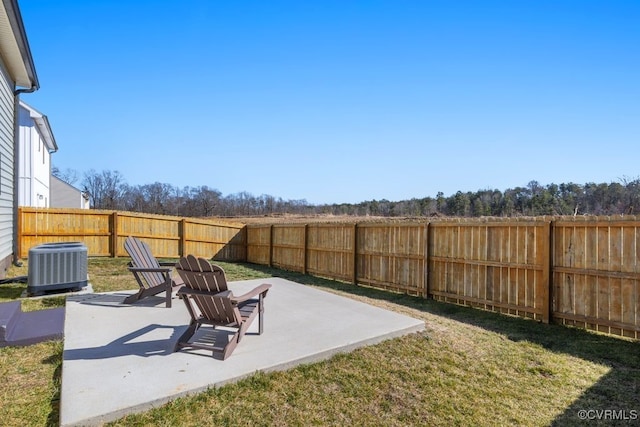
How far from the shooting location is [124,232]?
12266 mm

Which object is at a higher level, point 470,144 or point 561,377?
point 470,144

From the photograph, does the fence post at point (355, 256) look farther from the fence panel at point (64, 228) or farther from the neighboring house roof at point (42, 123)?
the neighboring house roof at point (42, 123)

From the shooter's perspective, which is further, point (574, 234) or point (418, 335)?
point (574, 234)

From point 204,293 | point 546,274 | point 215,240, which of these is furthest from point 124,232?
point 546,274

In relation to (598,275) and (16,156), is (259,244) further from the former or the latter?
(598,275)

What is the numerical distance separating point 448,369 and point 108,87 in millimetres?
13664

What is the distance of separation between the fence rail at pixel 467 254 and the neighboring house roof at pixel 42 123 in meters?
7.44

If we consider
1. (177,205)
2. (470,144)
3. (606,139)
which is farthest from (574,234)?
(177,205)

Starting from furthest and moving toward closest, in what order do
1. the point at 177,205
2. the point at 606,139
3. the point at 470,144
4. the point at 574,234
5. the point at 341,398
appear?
the point at 177,205 → the point at 470,144 → the point at 606,139 → the point at 574,234 → the point at 341,398

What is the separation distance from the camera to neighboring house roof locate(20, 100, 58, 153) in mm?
15367

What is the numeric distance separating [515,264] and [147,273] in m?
6.41

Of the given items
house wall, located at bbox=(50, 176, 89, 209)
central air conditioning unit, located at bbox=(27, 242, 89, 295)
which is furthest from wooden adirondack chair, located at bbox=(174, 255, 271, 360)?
house wall, located at bbox=(50, 176, 89, 209)

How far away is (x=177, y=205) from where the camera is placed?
4347cm

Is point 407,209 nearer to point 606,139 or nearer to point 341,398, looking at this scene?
point 606,139
